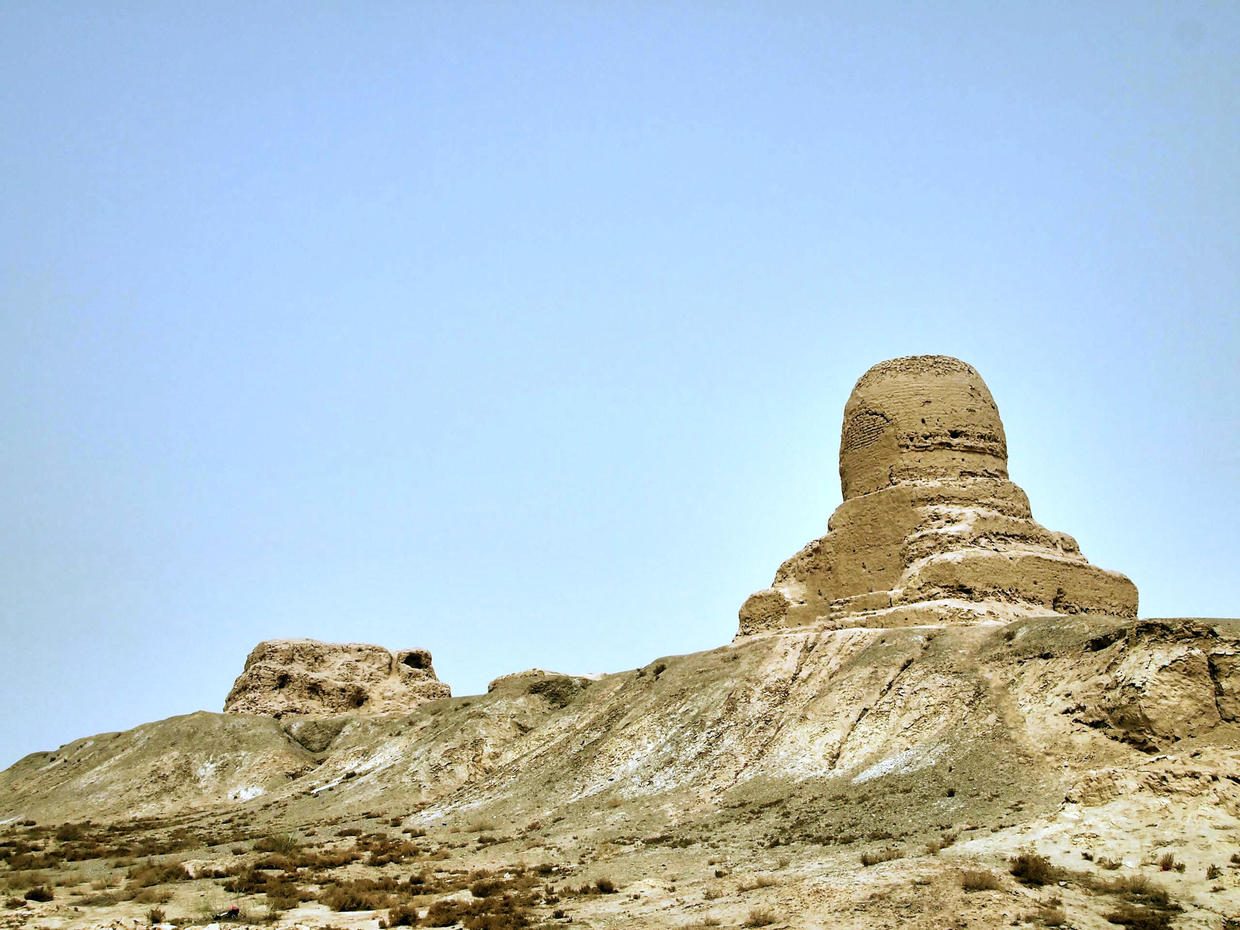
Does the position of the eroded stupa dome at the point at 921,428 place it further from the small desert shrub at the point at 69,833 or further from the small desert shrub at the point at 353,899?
the small desert shrub at the point at 69,833

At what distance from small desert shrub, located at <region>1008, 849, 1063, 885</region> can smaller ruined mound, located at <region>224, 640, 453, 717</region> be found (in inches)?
1630

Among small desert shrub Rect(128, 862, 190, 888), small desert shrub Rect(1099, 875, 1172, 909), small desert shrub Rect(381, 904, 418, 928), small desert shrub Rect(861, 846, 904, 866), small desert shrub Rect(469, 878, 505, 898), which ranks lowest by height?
small desert shrub Rect(1099, 875, 1172, 909)

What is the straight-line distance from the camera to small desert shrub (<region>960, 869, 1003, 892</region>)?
46.4 ft

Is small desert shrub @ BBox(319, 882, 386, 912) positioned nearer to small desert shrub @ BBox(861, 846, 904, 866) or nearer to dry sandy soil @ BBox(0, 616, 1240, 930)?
dry sandy soil @ BBox(0, 616, 1240, 930)

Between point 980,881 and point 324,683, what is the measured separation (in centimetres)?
4464

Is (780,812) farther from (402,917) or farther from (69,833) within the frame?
(69,833)

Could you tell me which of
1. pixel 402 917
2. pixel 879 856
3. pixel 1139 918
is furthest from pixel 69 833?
pixel 1139 918

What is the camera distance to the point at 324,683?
177 feet

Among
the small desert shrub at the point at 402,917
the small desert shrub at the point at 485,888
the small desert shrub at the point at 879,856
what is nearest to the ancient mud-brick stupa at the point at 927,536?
the small desert shrub at the point at 879,856

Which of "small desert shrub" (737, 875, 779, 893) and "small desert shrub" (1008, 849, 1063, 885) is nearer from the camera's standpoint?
"small desert shrub" (1008, 849, 1063, 885)

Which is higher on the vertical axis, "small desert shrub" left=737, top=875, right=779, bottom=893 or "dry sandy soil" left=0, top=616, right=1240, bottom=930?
"dry sandy soil" left=0, top=616, right=1240, bottom=930

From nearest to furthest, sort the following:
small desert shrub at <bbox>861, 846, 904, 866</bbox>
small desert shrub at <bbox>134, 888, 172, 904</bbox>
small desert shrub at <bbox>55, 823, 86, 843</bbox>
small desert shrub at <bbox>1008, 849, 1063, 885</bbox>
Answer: small desert shrub at <bbox>1008, 849, 1063, 885</bbox> → small desert shrub at <bbox>861, 846, 904, 866</bbox> → small desert shrub at <bbox>134, 888, 172, 904</bbox> → small desert shrub at <bbox>55, 823, 86, 843</bbox>

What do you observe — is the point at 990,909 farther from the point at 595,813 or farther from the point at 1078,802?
the point at 595,813

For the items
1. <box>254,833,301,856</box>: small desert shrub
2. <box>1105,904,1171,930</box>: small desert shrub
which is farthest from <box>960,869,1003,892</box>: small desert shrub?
<box>254,833,301,856</box>: small desert shrub
